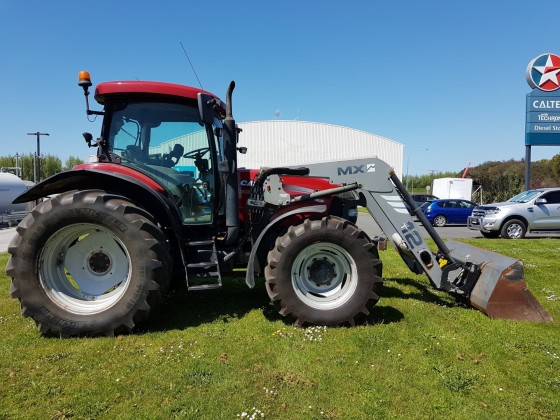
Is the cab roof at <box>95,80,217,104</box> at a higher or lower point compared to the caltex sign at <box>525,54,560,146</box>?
lower

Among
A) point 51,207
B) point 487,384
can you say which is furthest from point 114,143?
point 487,384

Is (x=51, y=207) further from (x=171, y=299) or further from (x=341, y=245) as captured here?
(x=341, y=245)

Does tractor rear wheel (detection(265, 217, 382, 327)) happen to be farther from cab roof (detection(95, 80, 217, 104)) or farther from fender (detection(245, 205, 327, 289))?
cab roof (detection(95, 80, 217, 104))

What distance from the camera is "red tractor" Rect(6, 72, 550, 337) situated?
13.3 feet

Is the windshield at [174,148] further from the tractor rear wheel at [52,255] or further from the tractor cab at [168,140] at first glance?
the tractor rear wheel at [52,255]

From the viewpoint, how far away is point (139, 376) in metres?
3.27

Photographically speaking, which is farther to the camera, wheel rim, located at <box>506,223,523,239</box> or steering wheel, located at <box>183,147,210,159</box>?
wheel rim, located at <box>506,223,523,239</box>

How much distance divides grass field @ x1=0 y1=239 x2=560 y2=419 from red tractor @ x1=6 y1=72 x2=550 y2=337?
34cm

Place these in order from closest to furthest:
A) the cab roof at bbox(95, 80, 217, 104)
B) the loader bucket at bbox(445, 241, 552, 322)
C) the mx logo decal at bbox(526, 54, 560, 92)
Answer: the cab roof at bbox(95, 80, 217, 104) < the loader bucket at bbox(445, 241, 552, 322) < the mx logo decal at bbox(526, 54, 560, 92)

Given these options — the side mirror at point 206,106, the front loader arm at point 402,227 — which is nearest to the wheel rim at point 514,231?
the front loader arm at point 402,227

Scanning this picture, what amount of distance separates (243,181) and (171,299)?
1897mm

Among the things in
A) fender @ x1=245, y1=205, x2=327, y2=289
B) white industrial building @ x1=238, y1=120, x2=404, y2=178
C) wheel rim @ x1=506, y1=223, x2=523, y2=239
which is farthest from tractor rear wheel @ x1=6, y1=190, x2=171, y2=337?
white industrial building @ x1=238, y1=120, x2=404, y2=178

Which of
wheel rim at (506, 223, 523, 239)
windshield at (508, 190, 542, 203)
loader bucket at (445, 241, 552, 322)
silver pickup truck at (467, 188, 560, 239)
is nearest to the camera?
loader bucket at (445, 241, 552, 322)

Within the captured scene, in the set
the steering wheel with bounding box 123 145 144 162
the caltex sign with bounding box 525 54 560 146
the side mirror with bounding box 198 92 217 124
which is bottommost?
the steering wheel with bounding box 123 145 144 162
